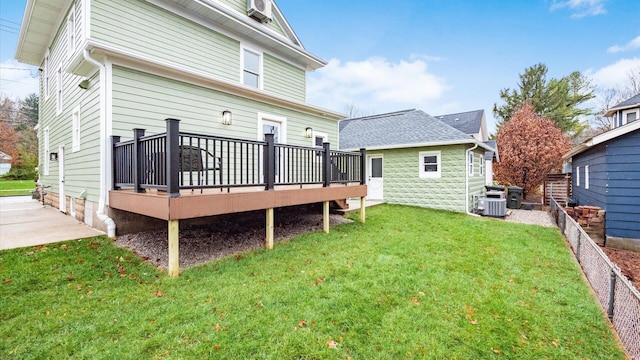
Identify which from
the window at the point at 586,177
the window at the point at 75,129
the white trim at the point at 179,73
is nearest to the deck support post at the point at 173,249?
the white trim at the point at 179,73

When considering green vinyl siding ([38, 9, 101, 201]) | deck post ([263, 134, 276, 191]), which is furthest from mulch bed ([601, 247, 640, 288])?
green vinyl siding ([38, 9, 101, 201])

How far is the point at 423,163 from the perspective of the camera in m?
11.0

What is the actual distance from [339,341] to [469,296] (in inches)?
80.0

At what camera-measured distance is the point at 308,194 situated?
585 cm

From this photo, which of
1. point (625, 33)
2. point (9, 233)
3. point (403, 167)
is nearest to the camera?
point (9, 233)

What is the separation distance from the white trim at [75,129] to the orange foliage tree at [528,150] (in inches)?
667

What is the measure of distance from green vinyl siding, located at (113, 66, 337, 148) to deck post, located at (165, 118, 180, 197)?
8.30ft

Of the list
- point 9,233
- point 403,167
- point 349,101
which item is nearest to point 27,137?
point 9,233

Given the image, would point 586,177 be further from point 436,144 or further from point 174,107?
point 174,107

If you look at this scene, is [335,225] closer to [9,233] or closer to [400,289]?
[400,289]

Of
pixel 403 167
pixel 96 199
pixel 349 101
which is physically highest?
pixel 349 101

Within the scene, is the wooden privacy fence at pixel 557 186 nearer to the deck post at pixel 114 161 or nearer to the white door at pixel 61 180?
the deck post at pixel 114 161

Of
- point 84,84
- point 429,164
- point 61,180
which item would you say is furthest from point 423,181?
point 61,180

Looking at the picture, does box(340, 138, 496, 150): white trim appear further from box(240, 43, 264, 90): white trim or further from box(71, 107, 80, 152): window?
box(71, 107, 80, 152): window
